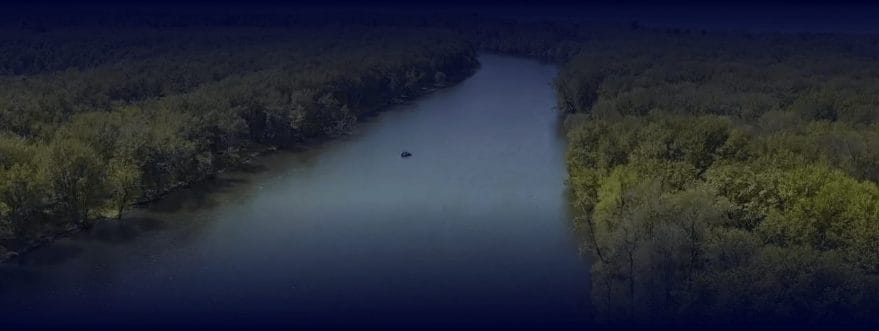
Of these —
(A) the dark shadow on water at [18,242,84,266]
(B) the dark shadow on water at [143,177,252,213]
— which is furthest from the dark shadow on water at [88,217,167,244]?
(B) the dark shadow on water at [143,177,252,213]

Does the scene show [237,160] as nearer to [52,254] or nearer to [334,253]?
[52,254]

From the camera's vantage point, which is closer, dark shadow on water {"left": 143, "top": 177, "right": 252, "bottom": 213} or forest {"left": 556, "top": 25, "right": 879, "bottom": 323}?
forest {"left": 556, "top": 25, "right": 879, "bottom": 323}

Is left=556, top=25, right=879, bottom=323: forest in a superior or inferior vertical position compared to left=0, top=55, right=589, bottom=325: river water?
superior

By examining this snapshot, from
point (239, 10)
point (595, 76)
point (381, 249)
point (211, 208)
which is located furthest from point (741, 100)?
point (239, 10)

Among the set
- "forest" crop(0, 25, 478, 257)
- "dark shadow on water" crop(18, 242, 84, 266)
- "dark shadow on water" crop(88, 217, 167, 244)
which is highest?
"forest" crop(0, 25, 478, 257)

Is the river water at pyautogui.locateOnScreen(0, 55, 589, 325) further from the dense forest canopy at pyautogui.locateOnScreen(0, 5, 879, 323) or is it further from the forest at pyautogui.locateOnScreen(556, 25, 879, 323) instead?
the forest at pyautogui.locateOnScreen(556, 25, 879, 323)

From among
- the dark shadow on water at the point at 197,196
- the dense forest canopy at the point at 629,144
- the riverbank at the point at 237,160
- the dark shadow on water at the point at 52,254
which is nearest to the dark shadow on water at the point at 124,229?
the riverbank at the point at 237,160

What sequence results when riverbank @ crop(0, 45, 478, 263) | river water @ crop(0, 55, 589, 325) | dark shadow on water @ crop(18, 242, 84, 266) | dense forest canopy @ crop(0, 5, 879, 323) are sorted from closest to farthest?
dense forest canopy @ crop(0, 5, 879, 323), river water @ crop(0, 55, 589, 325), dark shadow on water @ crop(18, 242, 84, 266), riverbank @ crop(0, 45, 478, 263)

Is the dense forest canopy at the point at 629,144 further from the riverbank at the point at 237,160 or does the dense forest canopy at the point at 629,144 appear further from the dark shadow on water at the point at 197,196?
the dark shadow on water at the point at 197,196
